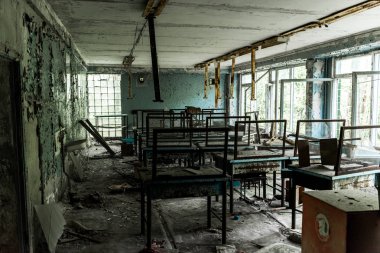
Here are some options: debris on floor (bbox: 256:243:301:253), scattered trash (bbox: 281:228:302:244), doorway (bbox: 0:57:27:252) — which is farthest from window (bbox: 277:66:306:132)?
doorway (bbox: 0:57:27:252)

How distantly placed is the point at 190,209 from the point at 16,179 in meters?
2.89

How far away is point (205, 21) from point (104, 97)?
31.0ft

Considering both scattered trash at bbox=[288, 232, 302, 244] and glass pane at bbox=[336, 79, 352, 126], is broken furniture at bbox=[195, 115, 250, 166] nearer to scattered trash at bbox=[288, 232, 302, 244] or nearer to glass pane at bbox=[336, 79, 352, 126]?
scattered trash at bbox=[288, 232, 302, 244]

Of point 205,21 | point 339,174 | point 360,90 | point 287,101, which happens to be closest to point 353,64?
point 360,90

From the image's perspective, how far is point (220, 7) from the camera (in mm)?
4477

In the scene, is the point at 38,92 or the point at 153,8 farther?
the point at 153,8

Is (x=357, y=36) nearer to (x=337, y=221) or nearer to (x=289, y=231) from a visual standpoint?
(x=289, y=231)

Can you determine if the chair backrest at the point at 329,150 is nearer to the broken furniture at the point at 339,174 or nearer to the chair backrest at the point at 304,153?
the broken furniture at the point at 339,174

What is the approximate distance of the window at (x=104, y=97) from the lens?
13.7 meters

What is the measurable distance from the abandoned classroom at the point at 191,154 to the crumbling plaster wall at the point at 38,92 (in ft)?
0.07

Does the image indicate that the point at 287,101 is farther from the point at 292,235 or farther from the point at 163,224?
the point at 163,224

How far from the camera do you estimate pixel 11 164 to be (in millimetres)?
3008

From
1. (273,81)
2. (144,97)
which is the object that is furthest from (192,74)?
(273,81)

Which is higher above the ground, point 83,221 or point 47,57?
point 47,57
